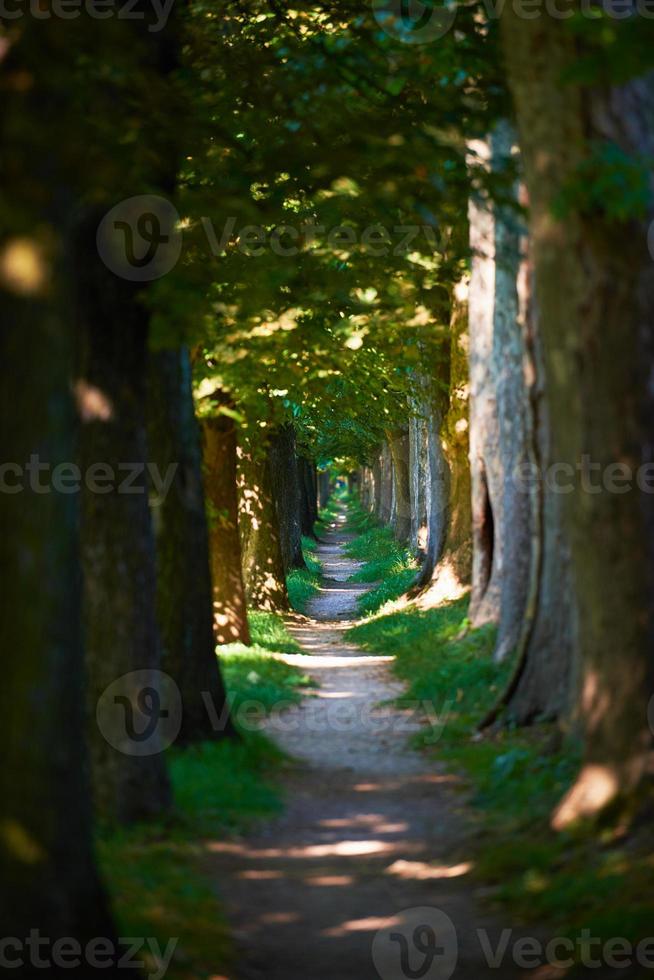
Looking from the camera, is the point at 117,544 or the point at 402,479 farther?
the point at 402,479

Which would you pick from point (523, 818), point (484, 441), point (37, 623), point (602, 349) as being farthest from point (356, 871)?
point (484, 441)

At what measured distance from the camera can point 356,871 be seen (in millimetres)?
8336

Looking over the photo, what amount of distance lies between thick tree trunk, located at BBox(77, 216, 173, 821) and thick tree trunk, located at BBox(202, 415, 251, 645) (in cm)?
846

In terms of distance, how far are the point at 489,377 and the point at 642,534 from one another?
10378 mm

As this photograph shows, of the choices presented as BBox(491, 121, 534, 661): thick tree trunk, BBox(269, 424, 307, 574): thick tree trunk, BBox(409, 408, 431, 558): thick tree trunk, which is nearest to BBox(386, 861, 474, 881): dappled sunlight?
BBox(491, 121, 534, 661): thick tree trunk

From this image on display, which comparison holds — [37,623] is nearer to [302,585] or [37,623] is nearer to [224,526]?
[224,526]

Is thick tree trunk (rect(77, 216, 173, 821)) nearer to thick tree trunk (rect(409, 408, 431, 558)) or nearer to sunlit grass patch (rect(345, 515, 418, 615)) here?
sunlit grass patch (rect(345, 515, 418, 615))

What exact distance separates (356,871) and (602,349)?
3593 mm

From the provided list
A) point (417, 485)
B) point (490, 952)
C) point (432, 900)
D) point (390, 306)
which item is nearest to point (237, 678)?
point (390, 306)

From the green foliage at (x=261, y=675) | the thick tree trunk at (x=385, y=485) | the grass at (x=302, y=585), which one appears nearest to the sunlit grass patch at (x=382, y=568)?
the grass at (x=302, y=585)

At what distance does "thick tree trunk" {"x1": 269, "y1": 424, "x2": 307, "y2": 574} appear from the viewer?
2978cm

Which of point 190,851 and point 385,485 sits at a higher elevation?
point 385,485

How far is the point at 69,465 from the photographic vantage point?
5410mm

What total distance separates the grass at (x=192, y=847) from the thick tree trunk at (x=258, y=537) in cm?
1044
